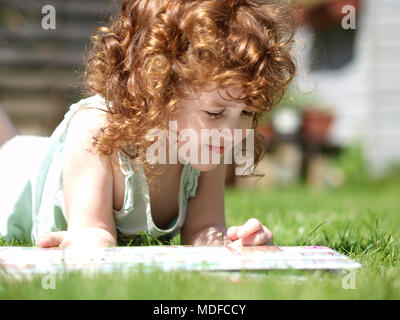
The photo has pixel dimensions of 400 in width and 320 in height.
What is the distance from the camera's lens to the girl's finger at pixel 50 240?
1.57 metres

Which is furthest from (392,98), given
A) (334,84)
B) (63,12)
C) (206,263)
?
(206,263)

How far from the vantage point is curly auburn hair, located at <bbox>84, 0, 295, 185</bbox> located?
161 cm

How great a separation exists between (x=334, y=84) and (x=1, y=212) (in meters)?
5.46

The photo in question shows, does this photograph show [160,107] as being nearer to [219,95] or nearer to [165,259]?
[219,95]

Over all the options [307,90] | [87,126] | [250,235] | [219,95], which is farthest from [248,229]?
[307,90]

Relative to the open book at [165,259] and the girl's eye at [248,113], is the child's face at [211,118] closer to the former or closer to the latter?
the girl's eye at [248,113]

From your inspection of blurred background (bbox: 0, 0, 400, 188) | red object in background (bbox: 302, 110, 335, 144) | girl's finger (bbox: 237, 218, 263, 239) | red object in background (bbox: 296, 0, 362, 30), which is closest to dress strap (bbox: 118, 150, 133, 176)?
girl's finger (bbox: 237, 218, 263, 239)

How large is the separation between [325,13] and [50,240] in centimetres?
587

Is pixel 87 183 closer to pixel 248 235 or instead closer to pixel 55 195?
pixel 55 195

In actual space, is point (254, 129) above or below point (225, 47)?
below

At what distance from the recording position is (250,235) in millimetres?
1539

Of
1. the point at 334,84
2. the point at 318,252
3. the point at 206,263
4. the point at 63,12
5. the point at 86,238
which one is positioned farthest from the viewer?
the point at 334,84

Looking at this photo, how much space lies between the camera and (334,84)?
6879 mm

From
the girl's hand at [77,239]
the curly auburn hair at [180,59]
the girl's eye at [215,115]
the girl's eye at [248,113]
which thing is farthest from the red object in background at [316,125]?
the girl's hand at [77,239]
